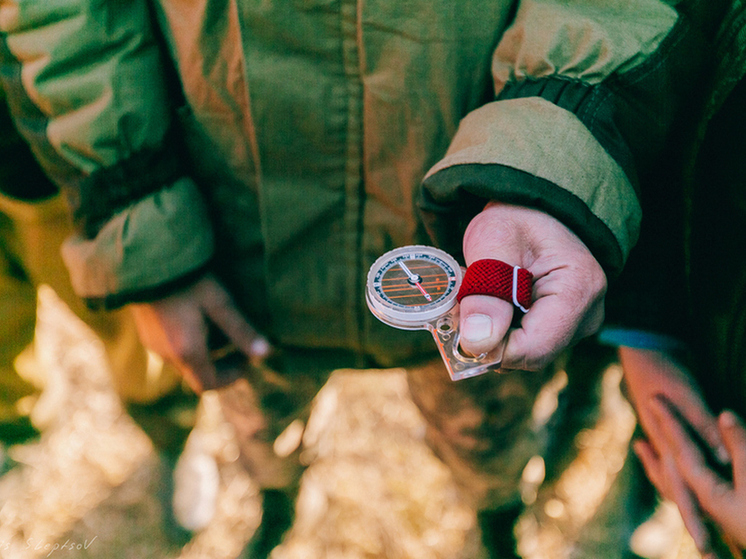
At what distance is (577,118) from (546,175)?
13 cm

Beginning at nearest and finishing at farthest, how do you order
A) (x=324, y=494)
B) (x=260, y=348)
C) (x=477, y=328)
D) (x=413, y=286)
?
(x=477, y=328)
(x=413, y=286)
(x=260, y=348)
(x=324, y=494)

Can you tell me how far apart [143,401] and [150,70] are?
1014 millimetres

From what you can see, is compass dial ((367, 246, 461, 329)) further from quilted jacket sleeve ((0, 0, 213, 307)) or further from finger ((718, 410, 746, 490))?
finger ((718, 410, 746, 490))

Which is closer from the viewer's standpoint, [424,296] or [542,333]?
[542,333]

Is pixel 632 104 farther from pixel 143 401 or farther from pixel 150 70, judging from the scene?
pixel 143 401

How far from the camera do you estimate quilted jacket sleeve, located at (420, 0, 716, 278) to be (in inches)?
27.6

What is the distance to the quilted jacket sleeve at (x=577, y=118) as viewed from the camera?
70 centimetres

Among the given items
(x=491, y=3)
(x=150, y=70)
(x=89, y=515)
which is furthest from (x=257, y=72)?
(x=89, y=515)

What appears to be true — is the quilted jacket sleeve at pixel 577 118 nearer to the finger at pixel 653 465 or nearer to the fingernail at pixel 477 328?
the fingernail at pixel 477 328

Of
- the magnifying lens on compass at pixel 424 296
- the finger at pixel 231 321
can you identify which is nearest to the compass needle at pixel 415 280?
the magnifying lens on compass at pixel 424 296

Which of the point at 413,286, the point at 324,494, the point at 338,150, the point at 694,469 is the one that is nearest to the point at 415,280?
the point at 413,286

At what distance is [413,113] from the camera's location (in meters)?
0.89

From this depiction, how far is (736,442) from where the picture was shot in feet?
2.92

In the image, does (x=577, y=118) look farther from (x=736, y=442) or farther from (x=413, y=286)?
(x=736, y=442)
